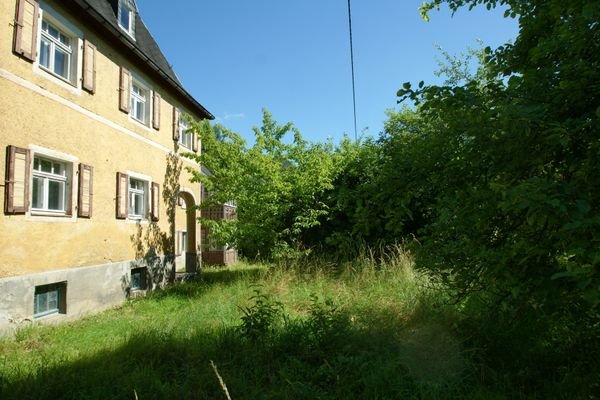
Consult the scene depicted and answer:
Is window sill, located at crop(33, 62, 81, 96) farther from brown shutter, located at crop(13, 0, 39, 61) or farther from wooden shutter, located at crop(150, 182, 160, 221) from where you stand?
wooden shutter, located at crop(150, 182, 160, 221)

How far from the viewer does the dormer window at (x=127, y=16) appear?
11953 millimetres

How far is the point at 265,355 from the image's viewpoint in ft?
17.0

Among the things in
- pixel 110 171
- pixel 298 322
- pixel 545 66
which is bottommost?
pixel 298 322

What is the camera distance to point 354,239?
4.55m

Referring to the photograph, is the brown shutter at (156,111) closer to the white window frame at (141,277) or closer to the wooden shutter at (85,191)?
the wooden shutter at (85,191)

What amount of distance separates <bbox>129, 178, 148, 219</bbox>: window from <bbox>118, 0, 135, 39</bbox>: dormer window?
14.3 feet

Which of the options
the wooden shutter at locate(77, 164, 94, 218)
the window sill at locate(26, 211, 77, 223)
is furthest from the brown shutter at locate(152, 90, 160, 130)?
the window sill at locate(26, 211, 77, 223)

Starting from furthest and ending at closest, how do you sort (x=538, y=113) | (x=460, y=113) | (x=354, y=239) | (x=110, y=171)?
(x=110, y=171) → (x=354, y=239) → (x=460, y=113) → (x=538, y=113)

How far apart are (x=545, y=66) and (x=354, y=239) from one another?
7.64ft

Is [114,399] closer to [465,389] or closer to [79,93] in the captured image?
[465,389]

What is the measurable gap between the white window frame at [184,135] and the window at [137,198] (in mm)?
2832

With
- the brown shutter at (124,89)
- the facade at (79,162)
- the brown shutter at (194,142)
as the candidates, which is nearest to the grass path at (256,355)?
the facade at (79,162)

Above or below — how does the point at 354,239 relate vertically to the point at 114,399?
above

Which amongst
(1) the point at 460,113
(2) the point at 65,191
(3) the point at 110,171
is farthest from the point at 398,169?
(3) the point at 110,171
